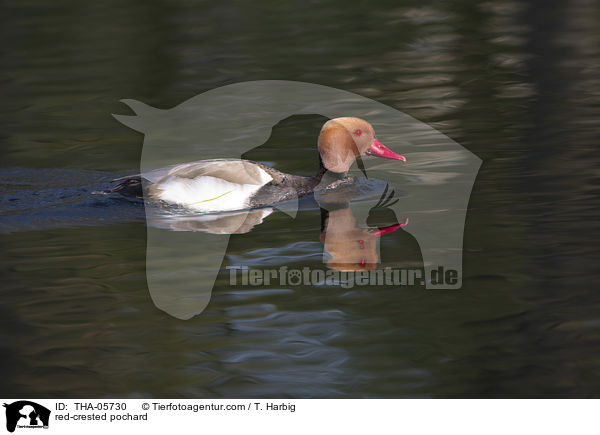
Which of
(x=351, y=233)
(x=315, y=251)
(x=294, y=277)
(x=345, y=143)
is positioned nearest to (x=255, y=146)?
(x=345, y=143)

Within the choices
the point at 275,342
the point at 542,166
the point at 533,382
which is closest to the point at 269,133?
the point at 542,166

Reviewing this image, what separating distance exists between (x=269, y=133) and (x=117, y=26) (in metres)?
7.97

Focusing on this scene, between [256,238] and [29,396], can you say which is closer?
[29,396]

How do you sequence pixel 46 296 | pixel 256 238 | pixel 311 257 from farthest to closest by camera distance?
pixel 256 238 < pixel 311 257 < pixel 46 296

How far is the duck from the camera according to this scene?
25.3 ft

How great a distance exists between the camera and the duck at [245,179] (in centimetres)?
770

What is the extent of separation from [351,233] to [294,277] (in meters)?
1.14

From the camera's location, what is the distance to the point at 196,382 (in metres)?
4.66

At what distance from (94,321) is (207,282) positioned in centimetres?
87

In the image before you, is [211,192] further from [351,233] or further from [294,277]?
[294,277]

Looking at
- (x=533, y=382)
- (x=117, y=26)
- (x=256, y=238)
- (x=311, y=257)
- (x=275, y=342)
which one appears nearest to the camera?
(x=533, y=382)
